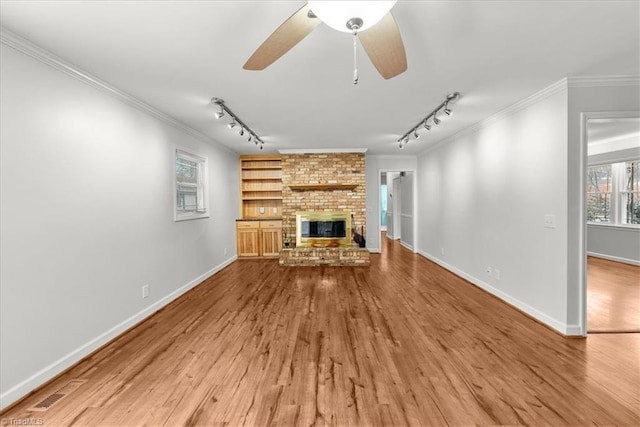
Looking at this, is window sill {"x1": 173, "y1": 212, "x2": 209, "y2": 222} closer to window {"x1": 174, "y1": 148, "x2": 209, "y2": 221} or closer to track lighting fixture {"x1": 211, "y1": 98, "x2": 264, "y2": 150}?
window {"x1": 174, "y1": 148, "x2": 209, "y2": 221}

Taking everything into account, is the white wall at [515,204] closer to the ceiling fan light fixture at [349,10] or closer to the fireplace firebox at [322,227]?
the fireplace firebox at [322,227]

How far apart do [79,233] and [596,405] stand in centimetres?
402

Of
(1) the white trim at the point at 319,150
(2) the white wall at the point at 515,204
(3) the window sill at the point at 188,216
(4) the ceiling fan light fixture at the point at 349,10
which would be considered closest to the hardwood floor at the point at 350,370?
(2) the white wall at the point at 515,204

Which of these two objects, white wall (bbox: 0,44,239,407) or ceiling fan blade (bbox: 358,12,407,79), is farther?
white wall (bbox: 0,44,239,407)

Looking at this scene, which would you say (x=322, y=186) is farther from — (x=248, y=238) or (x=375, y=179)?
(x=248, y=238)

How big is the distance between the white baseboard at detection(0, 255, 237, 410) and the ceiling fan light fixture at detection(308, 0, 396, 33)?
2924 mm

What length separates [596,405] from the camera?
1.68 meters

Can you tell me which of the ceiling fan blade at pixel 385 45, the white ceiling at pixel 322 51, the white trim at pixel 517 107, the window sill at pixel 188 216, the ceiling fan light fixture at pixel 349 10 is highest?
the white ceiling at pixel 322 51

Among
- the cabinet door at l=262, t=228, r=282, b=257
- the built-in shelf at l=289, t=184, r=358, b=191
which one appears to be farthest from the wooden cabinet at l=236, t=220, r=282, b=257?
the built-in shelf at l=289, t=184, r=358, b=191

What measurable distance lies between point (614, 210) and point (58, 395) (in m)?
9.18

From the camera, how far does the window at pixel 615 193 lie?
5.43 m

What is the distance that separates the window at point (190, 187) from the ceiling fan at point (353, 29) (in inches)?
114

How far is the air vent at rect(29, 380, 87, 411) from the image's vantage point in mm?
1713

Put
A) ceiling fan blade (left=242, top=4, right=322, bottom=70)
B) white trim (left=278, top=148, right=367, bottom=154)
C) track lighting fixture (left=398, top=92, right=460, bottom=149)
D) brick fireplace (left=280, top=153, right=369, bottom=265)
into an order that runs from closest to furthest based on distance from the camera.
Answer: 1. ceiling fan blade (left=242, top=4, right=322, bottom=70)
2. track lighting fixture (left=398, top=92, right=460, bottom=149)
3. white trim (left=278, top=148, right=367, bottom=154)
4. brick fireplace (left=280, top=153, right=369, bottom=265)
